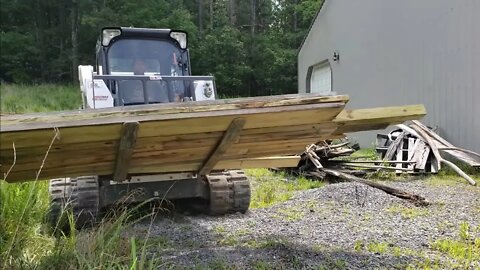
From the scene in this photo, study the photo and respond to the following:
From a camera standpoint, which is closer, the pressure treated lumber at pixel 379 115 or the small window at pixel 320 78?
the pressure treated lumber at pixel 379 115

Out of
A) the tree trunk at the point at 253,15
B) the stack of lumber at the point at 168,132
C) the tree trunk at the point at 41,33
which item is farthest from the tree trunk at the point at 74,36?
the stack of lumber at the point at 168,132

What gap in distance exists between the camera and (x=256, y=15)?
39969 millimetres

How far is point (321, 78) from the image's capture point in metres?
18.5

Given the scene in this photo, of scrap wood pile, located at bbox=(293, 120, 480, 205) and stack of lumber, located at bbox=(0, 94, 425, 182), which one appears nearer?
stack of lumber, located at bbox=(0, 94, 425, 182)

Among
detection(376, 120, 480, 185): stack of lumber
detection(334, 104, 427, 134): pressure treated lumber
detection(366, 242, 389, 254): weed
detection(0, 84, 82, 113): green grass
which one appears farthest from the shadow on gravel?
detection(0, 84, 82, 113): green grass

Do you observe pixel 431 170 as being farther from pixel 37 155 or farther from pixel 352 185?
pixel 37 155

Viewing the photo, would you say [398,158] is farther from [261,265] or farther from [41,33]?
[41,33]

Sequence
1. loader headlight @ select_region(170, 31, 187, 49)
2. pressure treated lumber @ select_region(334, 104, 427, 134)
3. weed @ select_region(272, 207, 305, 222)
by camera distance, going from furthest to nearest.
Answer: loader headlight @ select_region(170, 31, 187, 49) → weed @ select_region(272, 207, 305, 222) → pressure treated lumber @ select_region(334, 104, 427, 134)

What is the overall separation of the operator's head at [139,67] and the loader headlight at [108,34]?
50 cm

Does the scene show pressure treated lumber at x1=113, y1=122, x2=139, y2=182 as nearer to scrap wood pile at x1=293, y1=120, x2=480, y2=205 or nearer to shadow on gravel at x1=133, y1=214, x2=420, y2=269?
shadow on gravel at x1=133, y1=214, x2=420, y2=269

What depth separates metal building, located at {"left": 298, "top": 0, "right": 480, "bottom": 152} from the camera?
1008cm

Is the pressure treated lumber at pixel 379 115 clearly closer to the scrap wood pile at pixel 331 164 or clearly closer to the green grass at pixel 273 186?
the green grass at pixel 273 186

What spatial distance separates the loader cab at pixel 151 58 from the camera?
6.76 m

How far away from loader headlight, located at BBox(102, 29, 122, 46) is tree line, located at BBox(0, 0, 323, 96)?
25.0m
